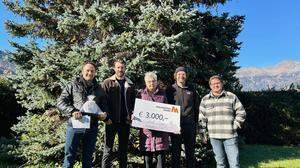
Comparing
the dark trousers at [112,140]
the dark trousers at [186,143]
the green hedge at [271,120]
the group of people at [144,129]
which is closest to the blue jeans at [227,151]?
the group of people at [144,129]

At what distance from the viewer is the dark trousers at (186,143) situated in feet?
25.3

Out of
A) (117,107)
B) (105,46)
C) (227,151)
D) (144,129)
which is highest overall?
(105,46)

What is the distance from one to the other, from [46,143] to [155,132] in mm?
3858

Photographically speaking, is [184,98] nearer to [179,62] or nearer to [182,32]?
[182,32]

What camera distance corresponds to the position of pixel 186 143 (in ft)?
25.6

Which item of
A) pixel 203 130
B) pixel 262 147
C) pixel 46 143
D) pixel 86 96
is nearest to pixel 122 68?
pixel 86 96

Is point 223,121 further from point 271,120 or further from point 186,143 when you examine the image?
point 271,120

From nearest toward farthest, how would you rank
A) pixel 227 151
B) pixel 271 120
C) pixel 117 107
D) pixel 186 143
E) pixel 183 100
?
pixel 227 151
pixel 117 107
pixel 183 100
pixel 186 143
pixel 271 120

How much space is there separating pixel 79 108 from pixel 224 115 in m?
2.55

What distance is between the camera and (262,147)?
45.8 ft

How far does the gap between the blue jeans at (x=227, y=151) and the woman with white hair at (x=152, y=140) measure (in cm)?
93

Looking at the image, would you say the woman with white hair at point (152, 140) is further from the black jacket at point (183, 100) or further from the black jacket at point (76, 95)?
the black jacket at point (76, 95)

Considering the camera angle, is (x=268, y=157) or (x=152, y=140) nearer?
(x=152, y=140)

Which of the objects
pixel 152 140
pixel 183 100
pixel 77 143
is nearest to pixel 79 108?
pixel 77 143
